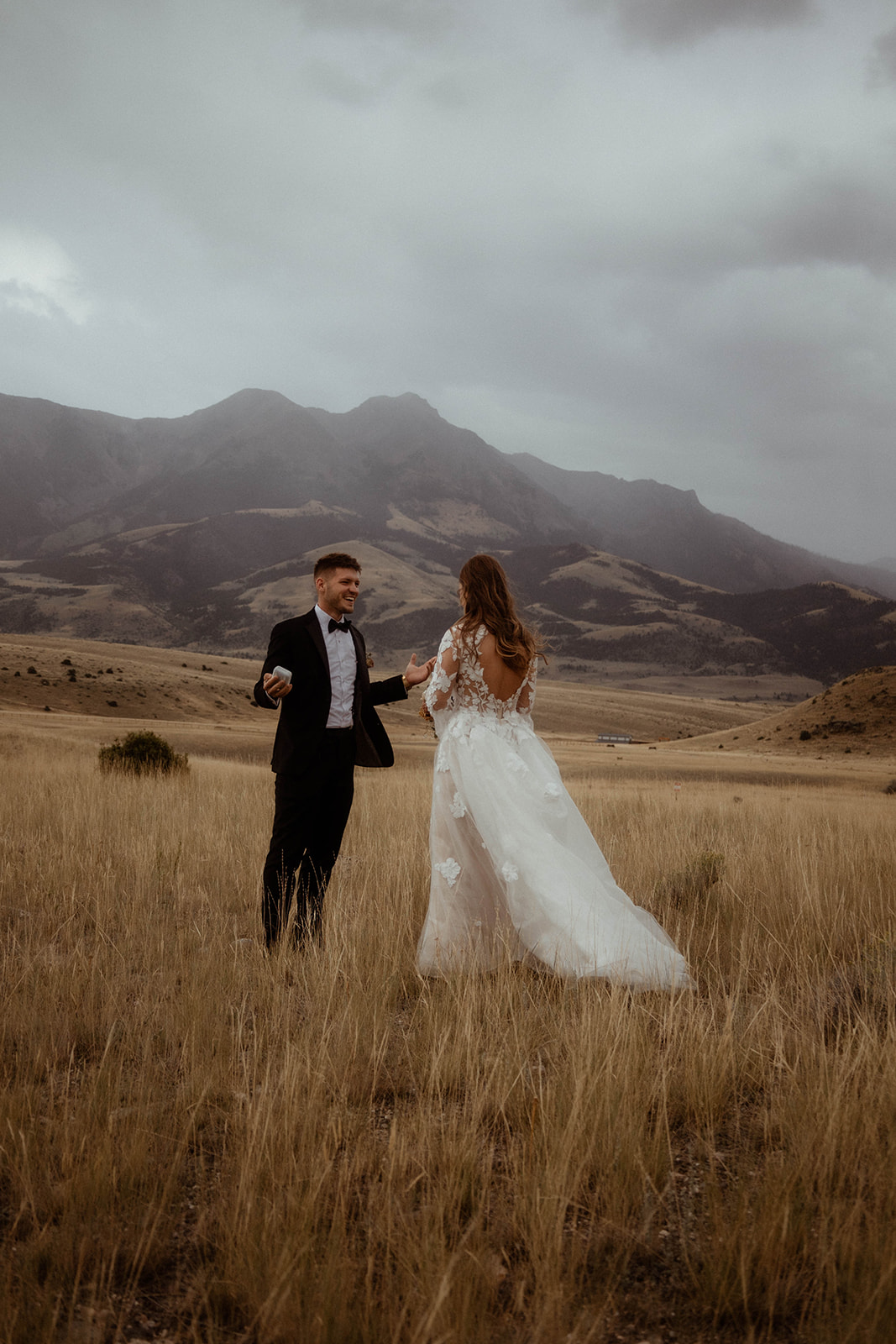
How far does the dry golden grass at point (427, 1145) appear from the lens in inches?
78.2

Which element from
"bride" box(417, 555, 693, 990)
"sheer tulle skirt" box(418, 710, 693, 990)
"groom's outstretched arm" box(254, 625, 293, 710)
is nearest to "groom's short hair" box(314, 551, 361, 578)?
"groom's outstretched arm" box(254, 625, 293, 710)

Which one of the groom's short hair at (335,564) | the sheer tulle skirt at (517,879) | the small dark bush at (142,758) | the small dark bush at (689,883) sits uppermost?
the groom's short hair at (335,564)

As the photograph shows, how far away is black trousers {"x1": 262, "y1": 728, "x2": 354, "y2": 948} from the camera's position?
195 inches

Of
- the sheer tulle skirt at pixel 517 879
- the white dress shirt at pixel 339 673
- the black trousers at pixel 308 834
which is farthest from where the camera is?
the white dress shirt at pixel 339 673

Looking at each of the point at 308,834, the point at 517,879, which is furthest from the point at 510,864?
the point at 308,834

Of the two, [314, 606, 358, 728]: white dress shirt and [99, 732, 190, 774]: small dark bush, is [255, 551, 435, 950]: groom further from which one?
[99, 732, 190, 774]: small dark bush

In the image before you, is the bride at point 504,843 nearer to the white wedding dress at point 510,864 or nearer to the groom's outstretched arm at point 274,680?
the white wedding dress at point 510,864

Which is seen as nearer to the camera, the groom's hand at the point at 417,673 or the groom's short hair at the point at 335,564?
the groom's hand at the point at 417,673

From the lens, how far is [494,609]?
4.77 meters

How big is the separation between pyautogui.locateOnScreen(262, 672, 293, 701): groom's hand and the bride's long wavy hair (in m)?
1.08

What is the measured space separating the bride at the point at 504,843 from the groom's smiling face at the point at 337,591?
0.74m

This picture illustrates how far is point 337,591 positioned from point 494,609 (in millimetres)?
1062

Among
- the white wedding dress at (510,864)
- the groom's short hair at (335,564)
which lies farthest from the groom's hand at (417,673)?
the groom's short hair at (335,564)

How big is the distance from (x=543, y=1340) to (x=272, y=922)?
11.1ft
